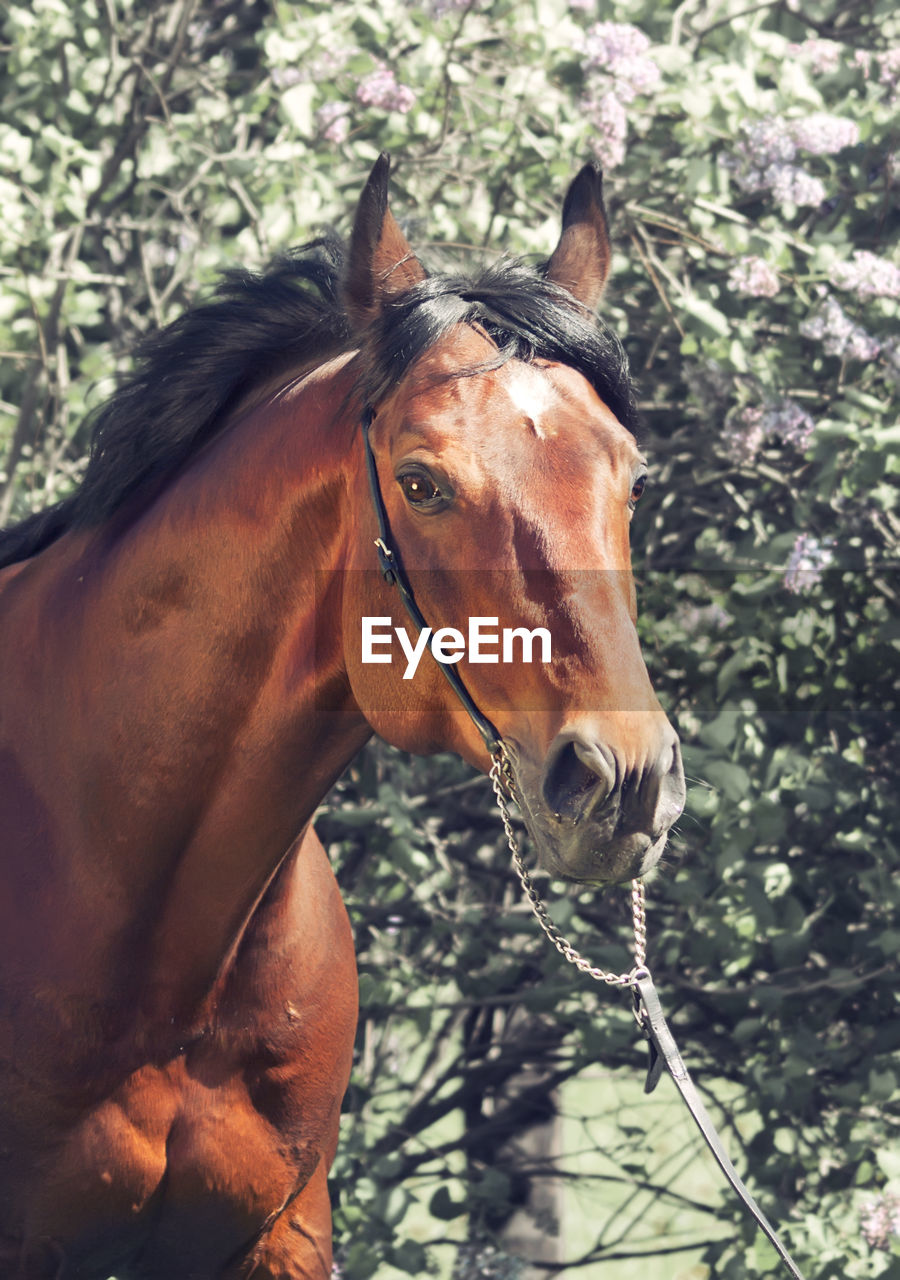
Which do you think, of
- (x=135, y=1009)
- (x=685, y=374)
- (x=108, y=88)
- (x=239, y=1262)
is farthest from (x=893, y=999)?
(x=108, y=88)

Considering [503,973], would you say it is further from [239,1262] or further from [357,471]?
[357,471]

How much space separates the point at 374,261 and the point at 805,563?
167cm

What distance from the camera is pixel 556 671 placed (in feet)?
4.71

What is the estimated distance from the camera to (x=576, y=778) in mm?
1390

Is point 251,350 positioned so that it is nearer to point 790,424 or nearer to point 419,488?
point 419,488

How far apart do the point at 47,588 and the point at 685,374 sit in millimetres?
1927

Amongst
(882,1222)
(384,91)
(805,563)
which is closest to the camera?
(882,1222)

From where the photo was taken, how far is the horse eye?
1530mm

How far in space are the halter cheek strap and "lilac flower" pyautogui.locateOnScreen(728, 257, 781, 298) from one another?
1807 mm

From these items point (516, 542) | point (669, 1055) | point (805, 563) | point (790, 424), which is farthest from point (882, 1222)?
point (516, 542)

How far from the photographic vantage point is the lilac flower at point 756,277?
3125 mm

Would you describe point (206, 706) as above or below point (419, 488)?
below

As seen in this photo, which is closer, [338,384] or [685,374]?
[338,384]

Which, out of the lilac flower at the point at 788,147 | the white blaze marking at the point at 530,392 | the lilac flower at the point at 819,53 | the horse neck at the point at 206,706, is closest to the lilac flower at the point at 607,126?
the lilac flower at the point at 788,147
